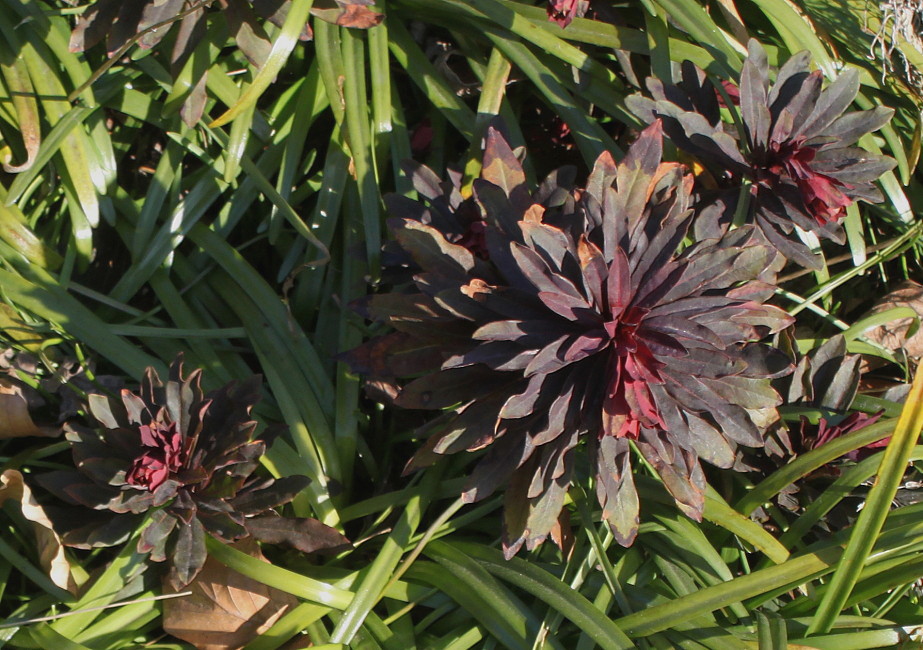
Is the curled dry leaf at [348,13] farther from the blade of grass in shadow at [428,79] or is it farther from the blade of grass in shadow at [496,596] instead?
the blade of grass in shadow at [496,596]

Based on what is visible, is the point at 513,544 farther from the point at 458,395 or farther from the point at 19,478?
the point at 19,478

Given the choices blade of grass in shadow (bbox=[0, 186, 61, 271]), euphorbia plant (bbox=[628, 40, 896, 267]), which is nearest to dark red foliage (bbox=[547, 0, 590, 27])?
euphorbia plant (bbox=[628, 40, 896, 267])

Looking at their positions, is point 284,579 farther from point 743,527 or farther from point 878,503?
point 878,503

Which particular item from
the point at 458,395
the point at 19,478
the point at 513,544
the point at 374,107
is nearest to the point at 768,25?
the point at 374,107

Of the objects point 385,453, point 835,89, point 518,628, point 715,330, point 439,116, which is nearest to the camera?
point 715,330

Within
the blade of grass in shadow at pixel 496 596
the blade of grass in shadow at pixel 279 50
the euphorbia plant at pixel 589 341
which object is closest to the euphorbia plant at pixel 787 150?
the euphorbia plant at pixel 589 341

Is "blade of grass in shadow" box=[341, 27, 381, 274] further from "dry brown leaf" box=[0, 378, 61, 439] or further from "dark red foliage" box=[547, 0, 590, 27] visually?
"dry brown leaf" box=[0, 378, 61, 439]
